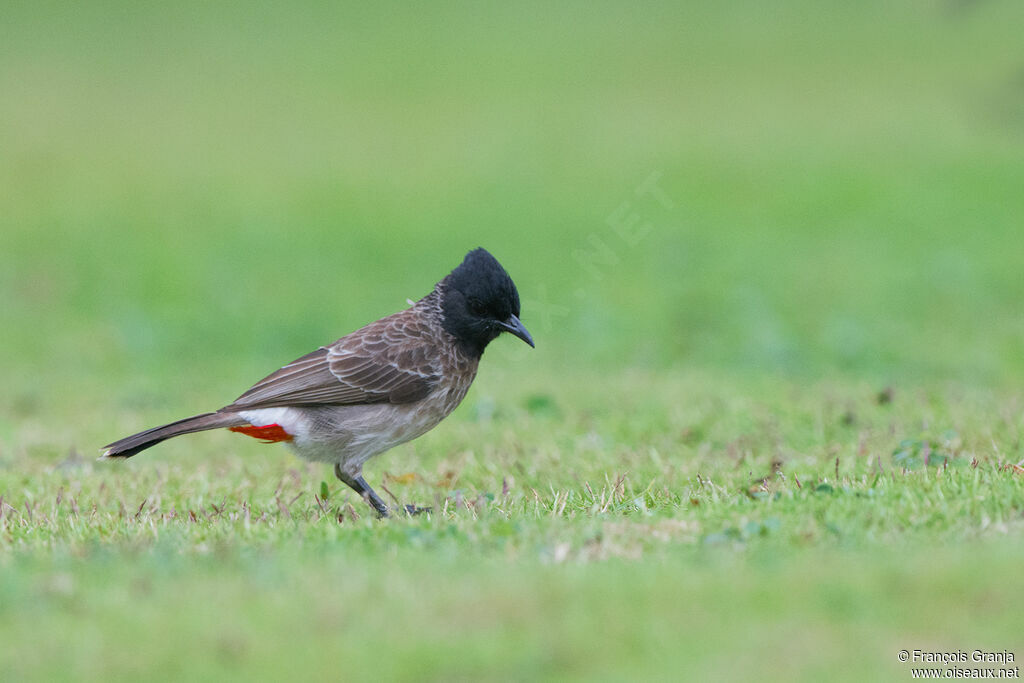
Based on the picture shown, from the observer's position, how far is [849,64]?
3030 centimetres

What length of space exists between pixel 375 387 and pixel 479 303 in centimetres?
81

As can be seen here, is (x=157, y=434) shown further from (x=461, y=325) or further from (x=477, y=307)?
(x=477, y=307)

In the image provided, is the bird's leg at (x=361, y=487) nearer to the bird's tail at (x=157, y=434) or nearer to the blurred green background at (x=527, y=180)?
the bird's tail at (x=157, y=434)

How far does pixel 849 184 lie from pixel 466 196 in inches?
255

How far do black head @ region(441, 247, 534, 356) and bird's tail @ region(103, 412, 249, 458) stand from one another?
1413 millimetres

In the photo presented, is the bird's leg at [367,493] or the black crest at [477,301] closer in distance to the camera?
the bird's leg at [367,493]

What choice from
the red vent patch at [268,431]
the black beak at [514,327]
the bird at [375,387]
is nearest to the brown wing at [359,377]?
the bird at [375,387]

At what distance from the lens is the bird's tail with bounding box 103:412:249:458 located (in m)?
6.72

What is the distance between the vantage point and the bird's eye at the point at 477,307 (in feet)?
24.3

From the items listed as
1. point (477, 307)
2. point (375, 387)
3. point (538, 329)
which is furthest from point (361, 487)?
point (538, 329)

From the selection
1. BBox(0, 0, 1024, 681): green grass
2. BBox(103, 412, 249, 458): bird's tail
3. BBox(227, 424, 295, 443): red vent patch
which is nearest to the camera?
BBox(0, 0, 1024, 681): green grass

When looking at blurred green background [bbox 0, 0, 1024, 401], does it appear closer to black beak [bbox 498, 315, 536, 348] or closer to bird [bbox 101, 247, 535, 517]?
black beak [bbox 498, 315, 536, 348]

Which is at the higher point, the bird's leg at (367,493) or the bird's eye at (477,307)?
the bird's eye at (477,307)

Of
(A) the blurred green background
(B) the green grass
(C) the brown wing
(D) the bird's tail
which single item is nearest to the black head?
(C) the brown wing
